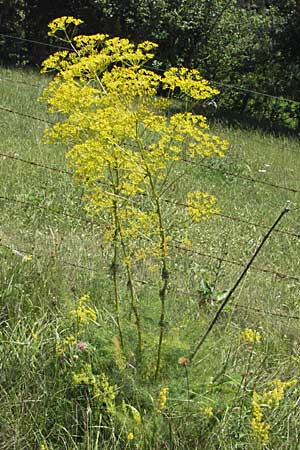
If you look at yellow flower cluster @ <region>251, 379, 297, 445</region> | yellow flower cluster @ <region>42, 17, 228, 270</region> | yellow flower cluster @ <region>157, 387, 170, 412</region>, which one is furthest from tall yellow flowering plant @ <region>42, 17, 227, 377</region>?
yellow flower cluster @ <region>251, 379, 297, 445</region>

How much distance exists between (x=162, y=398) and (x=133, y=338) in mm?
435

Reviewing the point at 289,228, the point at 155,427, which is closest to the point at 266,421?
the point at 155,427

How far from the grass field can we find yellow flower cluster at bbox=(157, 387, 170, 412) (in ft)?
0.07

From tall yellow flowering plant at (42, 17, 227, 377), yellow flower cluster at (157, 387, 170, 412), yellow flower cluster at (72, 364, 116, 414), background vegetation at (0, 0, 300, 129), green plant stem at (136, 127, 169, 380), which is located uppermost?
tall yellow flowering plant at (42, 17, 227, 377)

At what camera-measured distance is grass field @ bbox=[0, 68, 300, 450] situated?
3086mm

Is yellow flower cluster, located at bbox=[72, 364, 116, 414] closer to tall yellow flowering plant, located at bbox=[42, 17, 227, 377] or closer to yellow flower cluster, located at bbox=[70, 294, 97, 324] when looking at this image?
yellow flower cluster, located at bbox=[70, 294, 97, 324]

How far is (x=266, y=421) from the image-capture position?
3.14 m

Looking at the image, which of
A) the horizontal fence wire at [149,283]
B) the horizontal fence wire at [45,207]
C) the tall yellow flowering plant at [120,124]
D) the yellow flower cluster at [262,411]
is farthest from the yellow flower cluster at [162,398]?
the horizontal fence wire at [45,207]

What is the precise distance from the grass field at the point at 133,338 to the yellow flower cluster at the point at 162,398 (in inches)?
0.8

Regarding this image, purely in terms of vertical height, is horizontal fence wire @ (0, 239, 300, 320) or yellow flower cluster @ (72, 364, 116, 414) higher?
yellow flower cluster @ (72, 364, 116, 414)

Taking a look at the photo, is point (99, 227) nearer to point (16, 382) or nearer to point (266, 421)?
point (16, 382)

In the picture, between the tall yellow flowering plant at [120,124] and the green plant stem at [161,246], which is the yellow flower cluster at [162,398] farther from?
the tall yellow flowering plant at [120,124]

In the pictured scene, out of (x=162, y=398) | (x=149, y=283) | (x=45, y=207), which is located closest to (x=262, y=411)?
(x=162, y=398)

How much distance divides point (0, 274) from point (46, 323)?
484 millimetres
